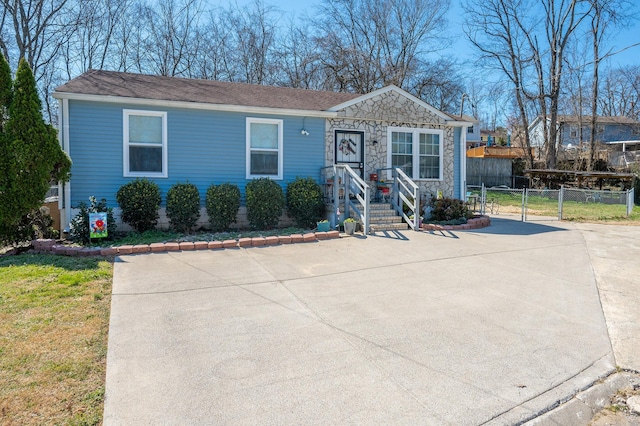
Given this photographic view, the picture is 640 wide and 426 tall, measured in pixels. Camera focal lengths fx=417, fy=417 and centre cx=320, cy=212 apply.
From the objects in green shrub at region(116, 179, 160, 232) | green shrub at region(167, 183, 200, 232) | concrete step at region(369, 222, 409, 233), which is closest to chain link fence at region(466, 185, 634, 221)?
concrete step at region(369, 222, 409, 233)

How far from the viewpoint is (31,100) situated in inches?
299

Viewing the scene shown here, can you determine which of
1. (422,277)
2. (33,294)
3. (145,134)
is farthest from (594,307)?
(145,134)

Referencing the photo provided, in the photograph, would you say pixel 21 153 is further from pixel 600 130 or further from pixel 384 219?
pixel 600 130

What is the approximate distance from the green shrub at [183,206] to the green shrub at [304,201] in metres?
2.20

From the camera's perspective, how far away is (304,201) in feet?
32.5

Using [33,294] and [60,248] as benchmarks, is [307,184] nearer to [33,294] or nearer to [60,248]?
[60,248]

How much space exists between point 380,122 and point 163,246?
692cm

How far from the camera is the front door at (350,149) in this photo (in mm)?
11438

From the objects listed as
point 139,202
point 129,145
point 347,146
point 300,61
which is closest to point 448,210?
point 347,146

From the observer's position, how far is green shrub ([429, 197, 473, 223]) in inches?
437

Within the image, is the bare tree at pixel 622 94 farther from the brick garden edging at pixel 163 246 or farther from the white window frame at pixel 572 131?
the brick garden edging at pixel 163 246

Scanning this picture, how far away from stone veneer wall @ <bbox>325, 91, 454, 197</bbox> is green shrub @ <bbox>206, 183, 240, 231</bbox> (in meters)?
2.98

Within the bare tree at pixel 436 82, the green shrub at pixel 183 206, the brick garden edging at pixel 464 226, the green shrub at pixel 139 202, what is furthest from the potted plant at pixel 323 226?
the bare tree at pixel 436 82

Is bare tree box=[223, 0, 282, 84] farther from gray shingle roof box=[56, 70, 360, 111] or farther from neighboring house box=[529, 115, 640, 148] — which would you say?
neighboring house box=[529, 115, 640, 148]
